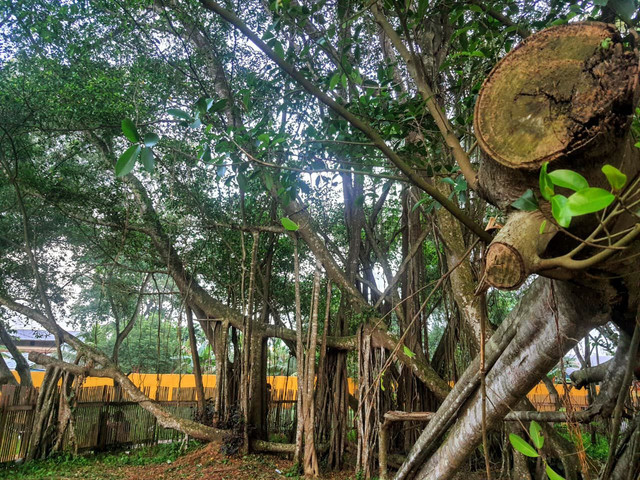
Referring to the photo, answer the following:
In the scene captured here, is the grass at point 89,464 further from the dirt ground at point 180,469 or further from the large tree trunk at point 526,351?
the large tree trunk at point 526,351

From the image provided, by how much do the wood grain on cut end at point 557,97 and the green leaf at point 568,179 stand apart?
11.3 inches

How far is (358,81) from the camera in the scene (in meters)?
2.09

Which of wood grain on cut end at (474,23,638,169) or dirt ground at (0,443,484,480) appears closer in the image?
wood grain on cut end at (474,23,638,169)

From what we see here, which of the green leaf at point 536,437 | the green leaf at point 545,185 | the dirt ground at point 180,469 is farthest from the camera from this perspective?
the dirt ground at point 180,469

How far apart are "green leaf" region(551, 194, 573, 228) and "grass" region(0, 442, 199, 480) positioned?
5.81m

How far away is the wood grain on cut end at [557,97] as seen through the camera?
878mm

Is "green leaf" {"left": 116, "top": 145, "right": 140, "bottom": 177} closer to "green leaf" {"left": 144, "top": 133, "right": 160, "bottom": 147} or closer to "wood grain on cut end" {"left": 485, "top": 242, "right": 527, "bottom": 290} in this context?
"green leaf" {"left": 144, "top": 133, "right": 160, "bottom": 147}

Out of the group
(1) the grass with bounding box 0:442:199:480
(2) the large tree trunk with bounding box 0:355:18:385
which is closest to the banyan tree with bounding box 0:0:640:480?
(1) the grass with bounding box 0:442:199:480

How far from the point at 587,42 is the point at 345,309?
512cm

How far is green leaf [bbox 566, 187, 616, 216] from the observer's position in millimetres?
598

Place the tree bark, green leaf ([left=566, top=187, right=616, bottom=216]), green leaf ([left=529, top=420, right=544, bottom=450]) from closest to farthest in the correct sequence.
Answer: green leaf ([left=566, top=187, right=616, bottom=216]) < green leaf ([left=529, top=420, right=544, bottom=450]) < the tree bark

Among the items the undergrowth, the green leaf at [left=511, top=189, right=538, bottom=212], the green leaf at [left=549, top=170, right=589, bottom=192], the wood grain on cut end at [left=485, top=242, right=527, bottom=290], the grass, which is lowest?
the grass

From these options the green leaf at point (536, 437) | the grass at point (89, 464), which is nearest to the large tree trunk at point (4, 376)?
the grass at point (89, 464)

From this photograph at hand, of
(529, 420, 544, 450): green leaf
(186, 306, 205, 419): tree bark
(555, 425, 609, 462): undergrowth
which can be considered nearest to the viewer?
(529, 420, 544, 450): green leaf
